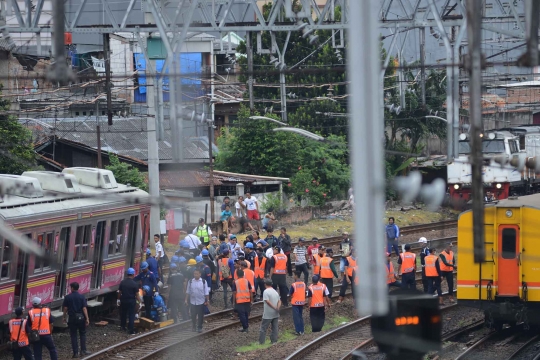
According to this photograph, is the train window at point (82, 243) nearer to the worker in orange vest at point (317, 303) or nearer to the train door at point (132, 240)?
the train door at point (132, 240)

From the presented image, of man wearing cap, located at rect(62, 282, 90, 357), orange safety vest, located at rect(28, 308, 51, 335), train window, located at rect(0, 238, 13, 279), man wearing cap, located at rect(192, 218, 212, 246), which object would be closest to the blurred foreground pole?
orange safety vest, located at rect(28, 308, 51, 335)

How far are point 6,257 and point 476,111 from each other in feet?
30.2

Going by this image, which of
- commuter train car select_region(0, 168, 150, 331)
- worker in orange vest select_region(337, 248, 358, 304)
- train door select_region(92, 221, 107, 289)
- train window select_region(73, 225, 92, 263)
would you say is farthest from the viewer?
worker in orange vest select_region(337, 248, 358, 304)

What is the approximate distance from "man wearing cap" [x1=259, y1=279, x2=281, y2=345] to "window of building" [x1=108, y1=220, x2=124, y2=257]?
3.64m

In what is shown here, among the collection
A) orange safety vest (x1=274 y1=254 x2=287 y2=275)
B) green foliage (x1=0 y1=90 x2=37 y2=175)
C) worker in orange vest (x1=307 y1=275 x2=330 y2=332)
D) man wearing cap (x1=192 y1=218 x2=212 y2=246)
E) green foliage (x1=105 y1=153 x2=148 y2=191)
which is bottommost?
worker in orange vest (x1=307 y1=275 x2=330 y2=332)

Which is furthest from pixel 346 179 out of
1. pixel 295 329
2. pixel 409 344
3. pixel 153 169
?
pixel 409 344

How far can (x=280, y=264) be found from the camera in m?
15.9

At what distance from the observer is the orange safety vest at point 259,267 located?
54.1ft

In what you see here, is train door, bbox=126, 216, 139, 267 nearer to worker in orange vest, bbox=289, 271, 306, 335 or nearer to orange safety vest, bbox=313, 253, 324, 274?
orange safety vest, bbox=313, 253, 324, 274

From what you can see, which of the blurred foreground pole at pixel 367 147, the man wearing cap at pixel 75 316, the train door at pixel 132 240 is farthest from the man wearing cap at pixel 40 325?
the blurred foreground pole at pixel 367 147

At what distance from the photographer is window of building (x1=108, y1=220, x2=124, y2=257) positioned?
1606 centimetres

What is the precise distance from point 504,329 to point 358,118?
10.9 meters

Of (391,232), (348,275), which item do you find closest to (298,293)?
(348,275)

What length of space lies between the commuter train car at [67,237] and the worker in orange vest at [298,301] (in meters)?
3.11
